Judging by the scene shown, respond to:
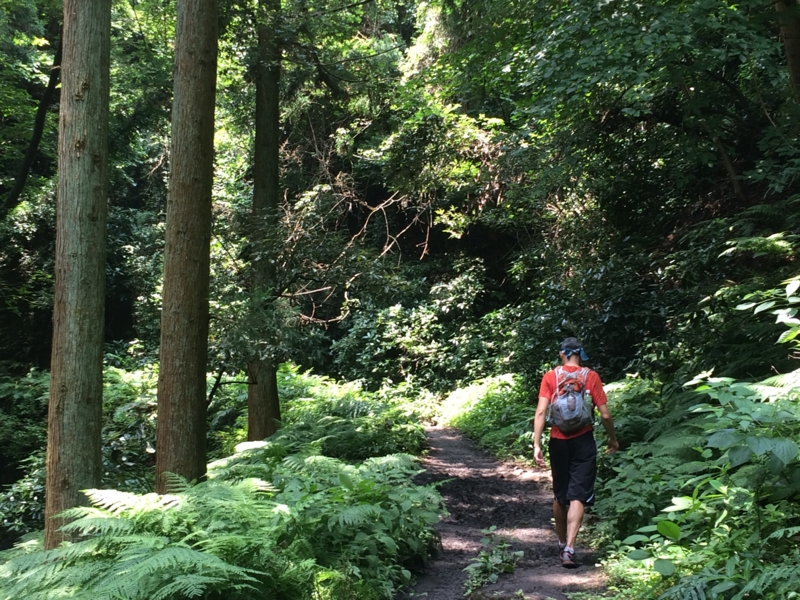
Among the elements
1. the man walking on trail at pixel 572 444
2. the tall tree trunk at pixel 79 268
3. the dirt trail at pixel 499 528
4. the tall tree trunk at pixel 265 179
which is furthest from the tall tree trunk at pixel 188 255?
the man walking on trail at pixel 572 444

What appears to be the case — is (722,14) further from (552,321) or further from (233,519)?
(233,519)

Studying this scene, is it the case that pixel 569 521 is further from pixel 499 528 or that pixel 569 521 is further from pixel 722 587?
pixel 722 587

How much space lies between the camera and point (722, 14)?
6.55 m

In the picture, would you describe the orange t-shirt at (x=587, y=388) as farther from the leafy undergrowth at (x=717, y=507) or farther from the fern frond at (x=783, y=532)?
the fern frond at (x=783, y=532)

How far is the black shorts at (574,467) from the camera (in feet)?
16.0

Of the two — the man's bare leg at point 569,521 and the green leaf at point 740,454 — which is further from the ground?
the green leaf at point 740,454

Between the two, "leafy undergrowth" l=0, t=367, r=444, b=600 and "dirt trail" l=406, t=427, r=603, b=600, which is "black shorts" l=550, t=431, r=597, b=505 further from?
"leafy undergrowth" l=0, t=367, r=444, b=600

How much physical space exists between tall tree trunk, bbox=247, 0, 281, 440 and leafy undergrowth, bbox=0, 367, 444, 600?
10.7 ft

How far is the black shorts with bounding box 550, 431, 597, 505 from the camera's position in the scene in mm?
4883

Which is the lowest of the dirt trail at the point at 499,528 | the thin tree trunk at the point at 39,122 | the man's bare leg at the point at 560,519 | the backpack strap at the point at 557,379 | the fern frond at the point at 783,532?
the dirt trail at the point at 499,528

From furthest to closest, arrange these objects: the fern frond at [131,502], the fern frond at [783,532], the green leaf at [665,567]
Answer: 1. the fern frond at [131,502]
2. the green leaf at [665,567]
3. the fern frond at [783,532]

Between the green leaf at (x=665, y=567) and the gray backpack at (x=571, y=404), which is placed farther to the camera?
the gray backpack at (x=571, y=404)

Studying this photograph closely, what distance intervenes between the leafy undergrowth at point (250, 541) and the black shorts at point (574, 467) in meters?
1.11

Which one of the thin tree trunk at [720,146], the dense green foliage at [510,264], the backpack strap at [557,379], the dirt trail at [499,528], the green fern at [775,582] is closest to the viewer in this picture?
the green fern at [775,582]
